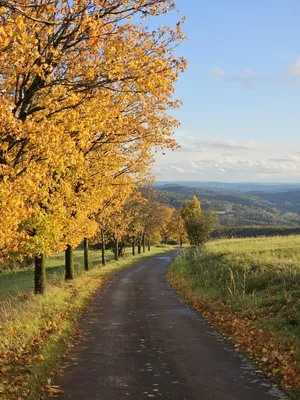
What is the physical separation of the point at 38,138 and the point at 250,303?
10301mm

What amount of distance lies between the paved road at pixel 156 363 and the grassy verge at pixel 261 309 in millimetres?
497

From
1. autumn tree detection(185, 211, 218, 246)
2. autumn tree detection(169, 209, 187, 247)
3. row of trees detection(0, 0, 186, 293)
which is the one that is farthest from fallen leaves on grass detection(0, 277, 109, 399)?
autumn tree detection(169, 209, 187, 247)

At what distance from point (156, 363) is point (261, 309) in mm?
5957

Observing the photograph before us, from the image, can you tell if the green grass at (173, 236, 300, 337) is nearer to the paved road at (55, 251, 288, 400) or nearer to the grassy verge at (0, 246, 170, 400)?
the paved road at (55, 251, 288, 400)

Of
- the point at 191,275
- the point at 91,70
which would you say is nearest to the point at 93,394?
the point at 91,70

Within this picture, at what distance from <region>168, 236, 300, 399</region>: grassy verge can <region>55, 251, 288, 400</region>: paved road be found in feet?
1.63

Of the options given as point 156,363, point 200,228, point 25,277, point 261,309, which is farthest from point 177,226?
point 156,363

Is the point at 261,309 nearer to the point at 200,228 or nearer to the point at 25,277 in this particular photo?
the point at 200,228

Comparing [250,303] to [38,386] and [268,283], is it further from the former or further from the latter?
[38,386]

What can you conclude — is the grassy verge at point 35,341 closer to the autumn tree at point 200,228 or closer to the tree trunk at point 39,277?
the tree trunk at point 39,277

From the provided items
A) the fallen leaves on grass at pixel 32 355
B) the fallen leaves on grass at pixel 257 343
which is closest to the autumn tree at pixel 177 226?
the fallen leaves on grass at pixel 257 343

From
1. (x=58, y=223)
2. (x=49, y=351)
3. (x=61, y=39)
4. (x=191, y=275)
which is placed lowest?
(x=191, y=275)

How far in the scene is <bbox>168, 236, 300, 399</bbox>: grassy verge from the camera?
9.52 meters

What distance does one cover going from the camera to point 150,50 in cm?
1143
